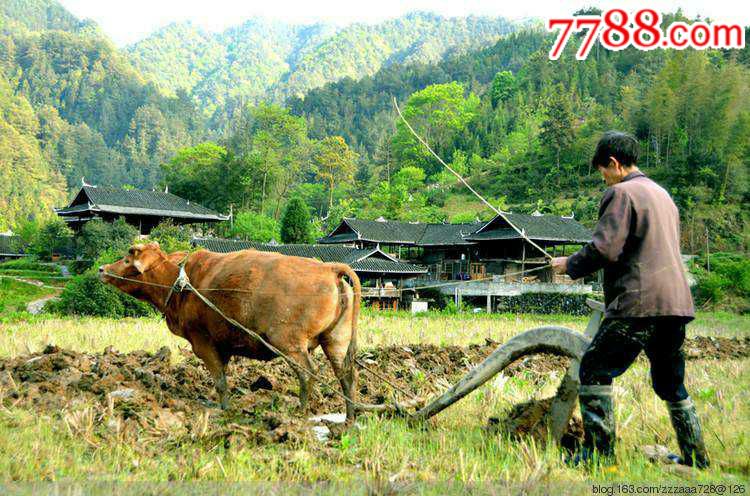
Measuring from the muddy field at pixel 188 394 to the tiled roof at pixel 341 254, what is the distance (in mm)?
24841

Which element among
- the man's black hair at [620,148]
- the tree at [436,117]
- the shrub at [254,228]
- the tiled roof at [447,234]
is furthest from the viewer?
the tree at [436,117]

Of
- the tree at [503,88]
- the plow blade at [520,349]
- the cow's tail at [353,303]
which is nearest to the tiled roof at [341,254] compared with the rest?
the cow's tail at [353,303]

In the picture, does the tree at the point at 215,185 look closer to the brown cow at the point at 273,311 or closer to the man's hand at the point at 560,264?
the brown cow at the point at 273,311

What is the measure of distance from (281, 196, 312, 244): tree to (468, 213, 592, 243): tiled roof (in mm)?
16726

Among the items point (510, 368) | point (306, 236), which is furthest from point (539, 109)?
point (510, 368)

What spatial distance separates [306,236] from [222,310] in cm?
4555

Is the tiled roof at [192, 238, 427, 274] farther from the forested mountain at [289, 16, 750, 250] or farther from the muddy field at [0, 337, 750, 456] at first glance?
the muddy field at [0, 337, 750, 456]

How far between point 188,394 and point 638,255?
166 inches

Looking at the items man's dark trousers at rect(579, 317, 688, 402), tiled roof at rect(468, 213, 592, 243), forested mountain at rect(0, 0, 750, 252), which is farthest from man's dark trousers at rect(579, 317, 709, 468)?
forested mountain at rect(0, 0, 750, 252)

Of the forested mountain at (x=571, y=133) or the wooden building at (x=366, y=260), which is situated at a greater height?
the forested mountain at (x=571, y=133)

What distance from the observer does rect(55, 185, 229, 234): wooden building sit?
121ft

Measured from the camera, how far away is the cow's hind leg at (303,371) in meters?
5.34

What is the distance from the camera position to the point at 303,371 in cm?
530

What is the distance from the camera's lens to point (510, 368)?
26.4 feet
